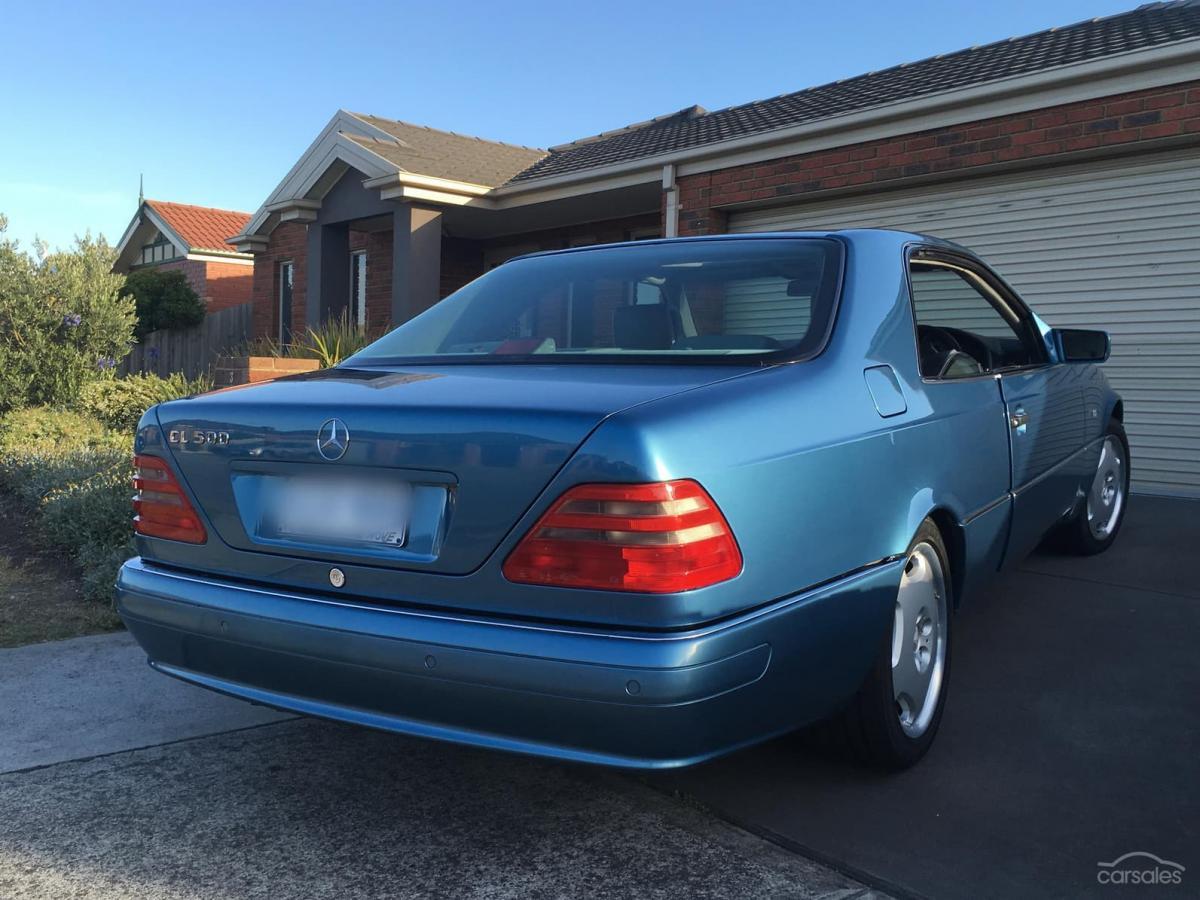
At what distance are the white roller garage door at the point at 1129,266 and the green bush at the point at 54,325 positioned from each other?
8.41m

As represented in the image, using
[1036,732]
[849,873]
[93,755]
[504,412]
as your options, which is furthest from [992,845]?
[93,755]

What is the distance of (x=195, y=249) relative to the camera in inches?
1037

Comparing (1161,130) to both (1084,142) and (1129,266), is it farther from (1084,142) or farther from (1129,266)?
(1129,266)

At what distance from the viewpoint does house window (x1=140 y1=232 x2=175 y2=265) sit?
28391 millimetres

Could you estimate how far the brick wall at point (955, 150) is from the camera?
7246mm

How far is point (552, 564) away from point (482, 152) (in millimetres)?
14031

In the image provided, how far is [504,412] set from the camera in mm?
2260

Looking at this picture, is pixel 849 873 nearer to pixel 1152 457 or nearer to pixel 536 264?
pixel 536 264

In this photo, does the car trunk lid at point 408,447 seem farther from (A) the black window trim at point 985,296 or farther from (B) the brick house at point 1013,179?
(B) the brick house at point 1013,179

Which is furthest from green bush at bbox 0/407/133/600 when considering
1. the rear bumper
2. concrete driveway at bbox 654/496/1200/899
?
concrete driveway at bbox 654/496/1200/899

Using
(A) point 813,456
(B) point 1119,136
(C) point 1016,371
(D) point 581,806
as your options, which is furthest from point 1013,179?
(D) point 581,806

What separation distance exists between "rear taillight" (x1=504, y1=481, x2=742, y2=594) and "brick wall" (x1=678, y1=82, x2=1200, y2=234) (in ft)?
21.7

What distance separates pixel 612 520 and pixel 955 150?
288 inches

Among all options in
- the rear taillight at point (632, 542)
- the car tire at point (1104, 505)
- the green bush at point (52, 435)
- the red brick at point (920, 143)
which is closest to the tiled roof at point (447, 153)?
the green bush at point (52, 435)
